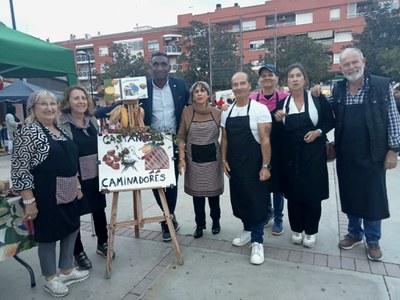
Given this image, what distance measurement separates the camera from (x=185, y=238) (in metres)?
3.74

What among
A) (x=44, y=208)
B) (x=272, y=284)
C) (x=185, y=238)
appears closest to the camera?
(x=44, y=208)

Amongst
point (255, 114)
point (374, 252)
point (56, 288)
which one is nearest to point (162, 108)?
point (255, 114)

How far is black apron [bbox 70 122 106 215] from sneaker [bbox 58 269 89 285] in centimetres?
55

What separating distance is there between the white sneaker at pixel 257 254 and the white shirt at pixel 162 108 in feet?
5.08

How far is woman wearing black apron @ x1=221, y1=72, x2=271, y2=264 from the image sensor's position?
3.07 meters

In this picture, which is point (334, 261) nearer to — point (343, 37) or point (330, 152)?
point (330, 152)

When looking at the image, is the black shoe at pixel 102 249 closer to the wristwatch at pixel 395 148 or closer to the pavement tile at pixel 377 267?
the pavement tile at pixel 377 267

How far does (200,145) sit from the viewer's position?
334 cm

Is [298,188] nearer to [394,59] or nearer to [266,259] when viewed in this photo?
[266,259]

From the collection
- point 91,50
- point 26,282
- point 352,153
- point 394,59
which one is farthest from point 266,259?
point 91,50

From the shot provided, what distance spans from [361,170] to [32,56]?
3593mm

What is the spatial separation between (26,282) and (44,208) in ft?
3.26

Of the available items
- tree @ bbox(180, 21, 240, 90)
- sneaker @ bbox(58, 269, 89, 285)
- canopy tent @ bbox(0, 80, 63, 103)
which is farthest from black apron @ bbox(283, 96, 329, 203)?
tree @ bbox(180, 21, 240, 90)

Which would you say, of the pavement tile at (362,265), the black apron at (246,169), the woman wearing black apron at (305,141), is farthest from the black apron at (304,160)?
the pavement tile at (362,265)
